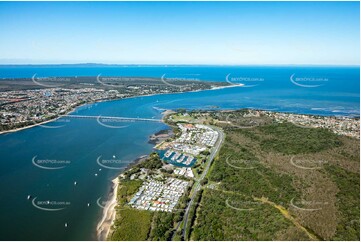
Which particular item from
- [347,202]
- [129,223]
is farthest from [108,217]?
[347,202]

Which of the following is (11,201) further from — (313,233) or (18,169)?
(313,233)

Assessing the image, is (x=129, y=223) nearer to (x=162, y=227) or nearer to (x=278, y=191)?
(x=162, y=227)

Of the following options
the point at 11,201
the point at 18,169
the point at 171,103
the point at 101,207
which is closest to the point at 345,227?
the point at 101,207

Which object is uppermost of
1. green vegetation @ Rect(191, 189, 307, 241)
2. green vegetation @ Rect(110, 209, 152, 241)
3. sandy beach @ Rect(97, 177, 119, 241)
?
green vegetation @ Rect(191, 189, 307, 241)

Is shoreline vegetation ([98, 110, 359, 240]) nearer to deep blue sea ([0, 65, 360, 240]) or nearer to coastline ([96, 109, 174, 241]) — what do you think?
coastline ([96, 109, 174, 241])

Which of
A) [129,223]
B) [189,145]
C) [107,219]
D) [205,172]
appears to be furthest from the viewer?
[189,145]

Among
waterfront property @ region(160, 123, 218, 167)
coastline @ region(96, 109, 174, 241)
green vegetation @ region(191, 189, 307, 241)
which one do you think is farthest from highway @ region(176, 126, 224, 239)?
coastline @ region(96, 109, 174, 241)

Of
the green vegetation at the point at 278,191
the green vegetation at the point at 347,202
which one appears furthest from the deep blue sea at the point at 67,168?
the green vegetation at the point at 347,202

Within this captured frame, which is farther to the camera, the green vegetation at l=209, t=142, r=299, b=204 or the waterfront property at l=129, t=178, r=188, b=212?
the green vegetation at l=209, t=142, r=299, b=204
